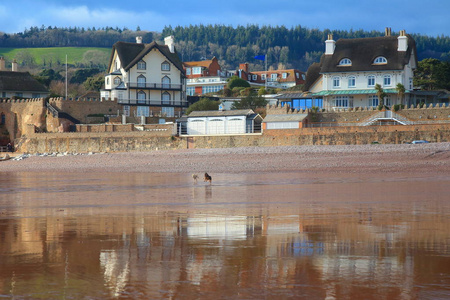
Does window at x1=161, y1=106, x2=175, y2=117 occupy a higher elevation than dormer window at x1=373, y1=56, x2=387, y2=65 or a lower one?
lower

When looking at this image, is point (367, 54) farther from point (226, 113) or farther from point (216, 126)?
point (216, 126)

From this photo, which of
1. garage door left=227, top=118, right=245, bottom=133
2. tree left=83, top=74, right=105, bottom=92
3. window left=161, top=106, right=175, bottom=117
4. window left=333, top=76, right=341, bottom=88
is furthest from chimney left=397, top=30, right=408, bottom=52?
tree left=83, top=74, right=105, bottom=92

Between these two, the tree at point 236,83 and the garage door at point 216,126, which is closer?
the garage door at point 216,126

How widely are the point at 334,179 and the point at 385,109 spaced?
1928 centimetres

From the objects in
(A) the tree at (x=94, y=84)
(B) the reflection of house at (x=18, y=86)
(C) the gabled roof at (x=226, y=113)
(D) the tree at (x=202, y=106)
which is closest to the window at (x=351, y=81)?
(C) the gabled roof at (x=226, y=113)

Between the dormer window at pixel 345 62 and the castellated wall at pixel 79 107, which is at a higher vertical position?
the dormer window at pixel 345 62

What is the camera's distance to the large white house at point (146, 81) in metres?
56.8

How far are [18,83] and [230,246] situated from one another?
175ft

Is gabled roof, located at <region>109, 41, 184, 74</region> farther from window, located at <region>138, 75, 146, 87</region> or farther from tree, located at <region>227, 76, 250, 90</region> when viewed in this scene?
tree, located at <region>227, 76, 250, 90</region>

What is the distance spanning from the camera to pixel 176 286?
287 inches

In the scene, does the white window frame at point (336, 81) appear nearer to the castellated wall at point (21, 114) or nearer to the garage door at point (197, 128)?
the garage door at point (197, 128)

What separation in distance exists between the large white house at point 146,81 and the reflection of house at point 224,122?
10.2 meters

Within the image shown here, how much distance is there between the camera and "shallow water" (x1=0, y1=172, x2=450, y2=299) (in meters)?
7.16

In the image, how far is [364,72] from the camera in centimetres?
4894
